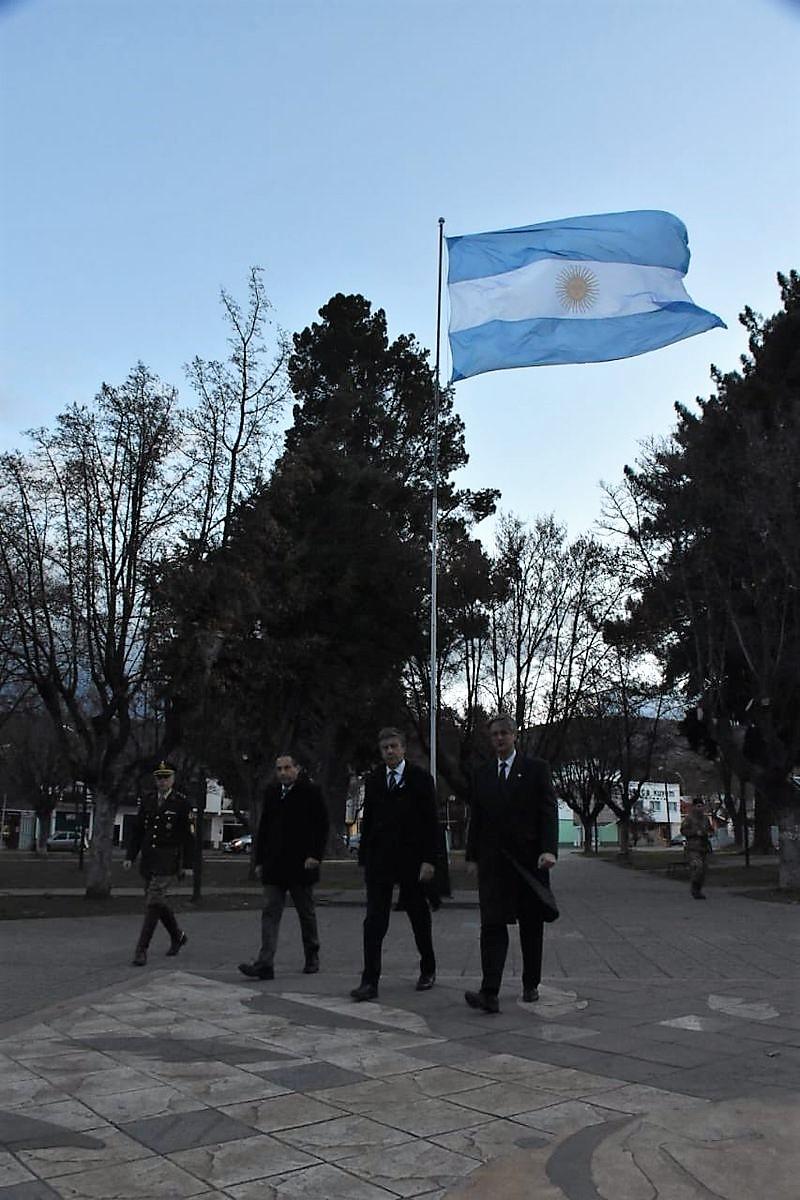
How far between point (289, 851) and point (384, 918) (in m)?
1.30

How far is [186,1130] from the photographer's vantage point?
421 centimetres

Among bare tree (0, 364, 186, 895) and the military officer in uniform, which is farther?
bare tree (0, 364, 186, 895)

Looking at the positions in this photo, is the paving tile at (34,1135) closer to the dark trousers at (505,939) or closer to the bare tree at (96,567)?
the dark trousers at (505,939)

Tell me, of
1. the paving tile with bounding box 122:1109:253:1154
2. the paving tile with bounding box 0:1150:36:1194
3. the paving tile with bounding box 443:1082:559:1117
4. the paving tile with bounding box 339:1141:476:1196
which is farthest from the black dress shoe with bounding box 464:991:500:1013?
the paving tile with bounding box 0:1150:36:1194

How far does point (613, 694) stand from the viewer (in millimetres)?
38188

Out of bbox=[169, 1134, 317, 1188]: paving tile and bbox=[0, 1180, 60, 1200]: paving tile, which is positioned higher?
bbox=[0, 1180, 60, 1200]: paving tile

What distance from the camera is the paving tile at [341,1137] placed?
395 cm

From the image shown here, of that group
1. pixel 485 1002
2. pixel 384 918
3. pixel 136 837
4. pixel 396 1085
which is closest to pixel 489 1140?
pixel 396 1085

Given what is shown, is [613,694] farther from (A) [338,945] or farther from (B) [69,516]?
(A) [338,945]

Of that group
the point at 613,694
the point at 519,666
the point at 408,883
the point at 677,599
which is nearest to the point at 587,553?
the point at 519,666

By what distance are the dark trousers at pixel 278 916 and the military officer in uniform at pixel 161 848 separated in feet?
4.38

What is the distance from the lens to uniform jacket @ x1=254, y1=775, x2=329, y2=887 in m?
8.59

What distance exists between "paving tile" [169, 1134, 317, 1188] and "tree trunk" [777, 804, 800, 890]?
786 inches

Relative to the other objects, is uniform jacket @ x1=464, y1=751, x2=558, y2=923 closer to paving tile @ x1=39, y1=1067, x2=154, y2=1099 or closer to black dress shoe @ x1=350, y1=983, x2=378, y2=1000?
black dress shoe @ x1=350, y1=983, x2=378, y2=1000
